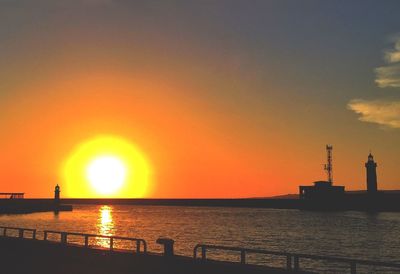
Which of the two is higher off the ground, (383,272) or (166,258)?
(166,258)

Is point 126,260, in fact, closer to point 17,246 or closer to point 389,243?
point 17,246

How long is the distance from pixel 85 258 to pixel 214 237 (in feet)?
234

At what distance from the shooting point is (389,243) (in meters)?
88.2

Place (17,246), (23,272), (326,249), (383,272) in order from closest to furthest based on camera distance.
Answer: (23,272), (17,246), (383,272), (326,249)

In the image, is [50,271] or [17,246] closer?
[50,271]

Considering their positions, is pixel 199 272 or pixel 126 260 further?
pixel 126 260

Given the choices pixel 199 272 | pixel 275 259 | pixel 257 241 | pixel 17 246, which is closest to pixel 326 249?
pixel 257 241

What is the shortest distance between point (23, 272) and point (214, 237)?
75.5 metres

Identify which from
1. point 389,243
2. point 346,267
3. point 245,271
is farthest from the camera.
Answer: point 389,243

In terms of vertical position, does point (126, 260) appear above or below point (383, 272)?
above

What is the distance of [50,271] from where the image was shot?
24219mm

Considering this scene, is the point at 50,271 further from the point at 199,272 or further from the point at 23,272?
the point at 199,272

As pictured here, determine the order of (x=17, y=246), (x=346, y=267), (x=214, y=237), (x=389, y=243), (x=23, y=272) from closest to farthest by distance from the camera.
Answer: (x=23, y=272)
(x=17, y=246)
(x=346, y=267)
(x=389, y=243)
(x=214, y=237)

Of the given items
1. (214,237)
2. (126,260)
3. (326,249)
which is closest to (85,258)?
(126,260)
